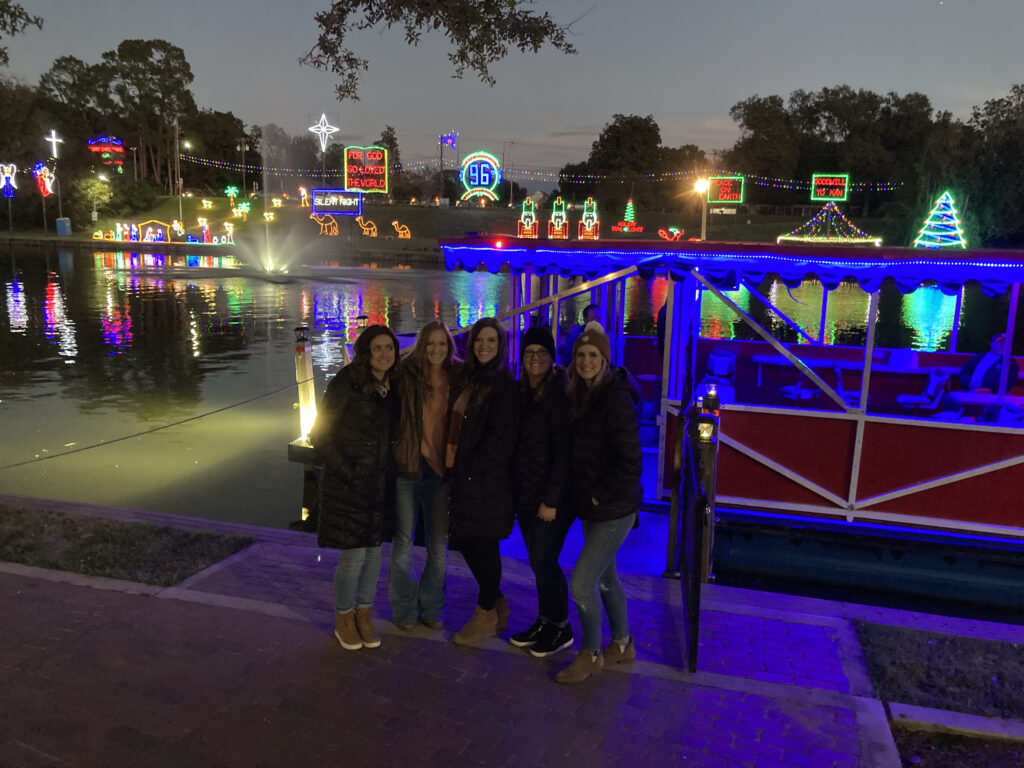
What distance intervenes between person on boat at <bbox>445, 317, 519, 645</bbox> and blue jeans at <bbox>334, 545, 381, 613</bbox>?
51 cm

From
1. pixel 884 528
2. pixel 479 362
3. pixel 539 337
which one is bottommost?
pixel 884 528

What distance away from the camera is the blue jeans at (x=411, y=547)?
4250 mm

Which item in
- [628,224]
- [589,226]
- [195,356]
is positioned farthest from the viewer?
[628,224]

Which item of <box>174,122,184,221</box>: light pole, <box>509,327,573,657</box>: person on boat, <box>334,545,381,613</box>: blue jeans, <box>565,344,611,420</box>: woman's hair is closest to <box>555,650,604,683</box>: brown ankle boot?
<box>509,327,573,657</box>: person on boat

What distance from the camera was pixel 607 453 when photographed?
3801 mm

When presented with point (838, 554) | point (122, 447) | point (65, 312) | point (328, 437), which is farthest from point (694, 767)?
point (65, 312)

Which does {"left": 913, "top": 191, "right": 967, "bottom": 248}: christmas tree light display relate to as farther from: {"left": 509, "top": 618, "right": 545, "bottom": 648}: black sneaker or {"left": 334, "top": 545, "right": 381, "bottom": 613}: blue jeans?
{"left": 334, "top": 545, "right": 381, "bottom": 613}: blue jeans

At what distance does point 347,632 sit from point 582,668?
1316 mm

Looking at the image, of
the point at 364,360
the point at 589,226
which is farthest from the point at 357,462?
the point at 589,226

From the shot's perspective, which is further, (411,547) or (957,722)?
(411,547)

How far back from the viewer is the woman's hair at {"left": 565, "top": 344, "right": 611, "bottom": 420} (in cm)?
376

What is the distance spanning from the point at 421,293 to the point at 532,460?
2729 cm

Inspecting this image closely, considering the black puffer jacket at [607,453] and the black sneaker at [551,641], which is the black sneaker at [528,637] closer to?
the black sneaker at [551,641]

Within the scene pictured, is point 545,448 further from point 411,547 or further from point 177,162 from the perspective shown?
point 177,162
